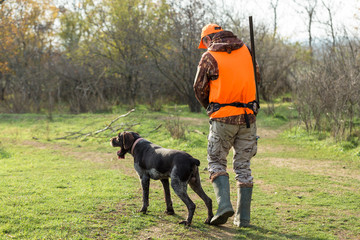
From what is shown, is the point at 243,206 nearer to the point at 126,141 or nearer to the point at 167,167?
the point at 167,167

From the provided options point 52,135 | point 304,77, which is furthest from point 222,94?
point 52,135

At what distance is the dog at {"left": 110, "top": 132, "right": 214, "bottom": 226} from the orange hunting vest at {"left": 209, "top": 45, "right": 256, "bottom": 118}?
2.34 ft

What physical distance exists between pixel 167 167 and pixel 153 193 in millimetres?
1842

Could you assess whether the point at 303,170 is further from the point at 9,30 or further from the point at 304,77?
the point at 9,30

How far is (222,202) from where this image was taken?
15.4ft

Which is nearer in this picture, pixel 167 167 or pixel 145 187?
pixel 167 167

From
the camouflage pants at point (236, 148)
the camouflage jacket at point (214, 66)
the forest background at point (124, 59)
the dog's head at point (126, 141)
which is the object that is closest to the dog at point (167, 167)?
the dog's head at point (126, 141)

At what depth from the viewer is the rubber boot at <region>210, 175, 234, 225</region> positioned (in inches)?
183

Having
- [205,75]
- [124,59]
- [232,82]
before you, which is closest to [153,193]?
[205,75]

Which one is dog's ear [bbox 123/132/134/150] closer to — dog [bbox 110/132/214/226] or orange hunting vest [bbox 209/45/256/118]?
dog [bbox 110/132/214/226]

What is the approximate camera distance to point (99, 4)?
81.1 ft

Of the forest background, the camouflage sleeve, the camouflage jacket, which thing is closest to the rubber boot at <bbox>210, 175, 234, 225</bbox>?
the camouflage jacket

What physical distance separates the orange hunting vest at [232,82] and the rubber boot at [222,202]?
80 centimetres

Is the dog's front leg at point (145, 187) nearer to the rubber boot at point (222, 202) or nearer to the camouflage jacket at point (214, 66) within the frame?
the rubber boot at point (222, 202)
